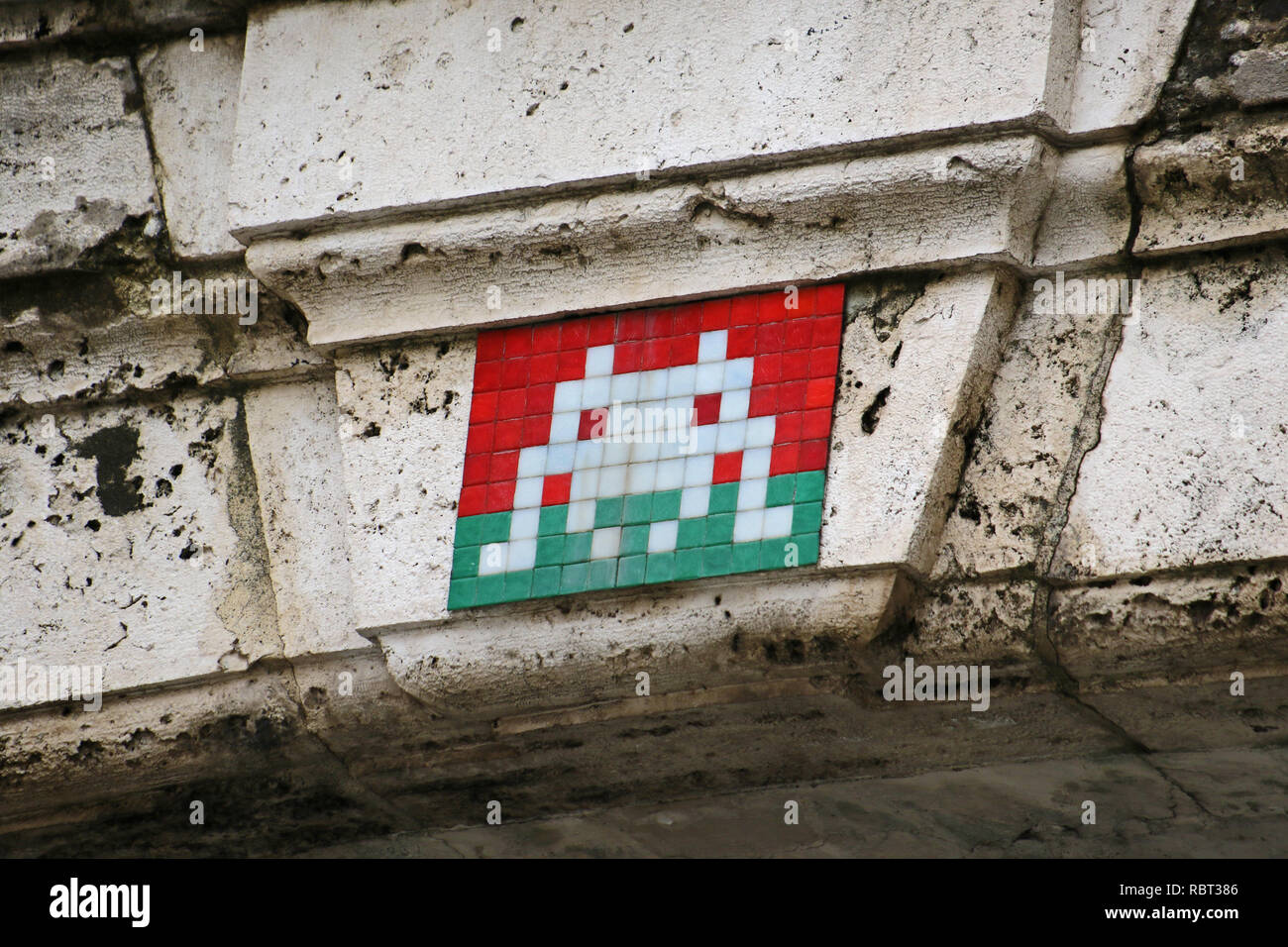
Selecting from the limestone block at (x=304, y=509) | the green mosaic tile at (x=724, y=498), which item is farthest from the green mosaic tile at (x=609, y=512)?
the limestone block at (x=304, y=509)

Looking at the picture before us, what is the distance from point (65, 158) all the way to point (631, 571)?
96 centimetres

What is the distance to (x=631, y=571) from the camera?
183cm

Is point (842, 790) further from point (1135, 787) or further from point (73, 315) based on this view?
point (73, 315)

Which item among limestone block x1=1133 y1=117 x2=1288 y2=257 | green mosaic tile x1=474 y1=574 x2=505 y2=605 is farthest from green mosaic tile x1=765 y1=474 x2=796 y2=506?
limestone block x1=1133 y1=117 x2=1288 y2=257

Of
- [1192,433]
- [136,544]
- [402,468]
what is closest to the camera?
[1192,433]

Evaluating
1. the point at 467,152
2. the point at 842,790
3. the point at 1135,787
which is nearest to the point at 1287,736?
the point at 1135,787

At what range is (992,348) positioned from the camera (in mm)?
1836

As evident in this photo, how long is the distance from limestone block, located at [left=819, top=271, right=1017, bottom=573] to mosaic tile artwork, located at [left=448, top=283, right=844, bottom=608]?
22 mm

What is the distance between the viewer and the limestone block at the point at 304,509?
2.02m

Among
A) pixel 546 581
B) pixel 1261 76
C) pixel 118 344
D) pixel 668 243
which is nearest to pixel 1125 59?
pixel 1261 76

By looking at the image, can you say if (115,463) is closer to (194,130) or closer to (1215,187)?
(194,130)

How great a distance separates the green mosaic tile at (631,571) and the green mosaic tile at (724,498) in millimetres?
95

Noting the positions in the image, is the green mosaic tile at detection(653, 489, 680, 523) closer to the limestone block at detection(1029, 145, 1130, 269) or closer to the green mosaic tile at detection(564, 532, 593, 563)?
the green mosaic tile at detection(564, 532, 593, 563)

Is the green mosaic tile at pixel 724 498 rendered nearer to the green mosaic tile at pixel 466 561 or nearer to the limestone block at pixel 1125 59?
the green mosaic tile at pixel 466 561
